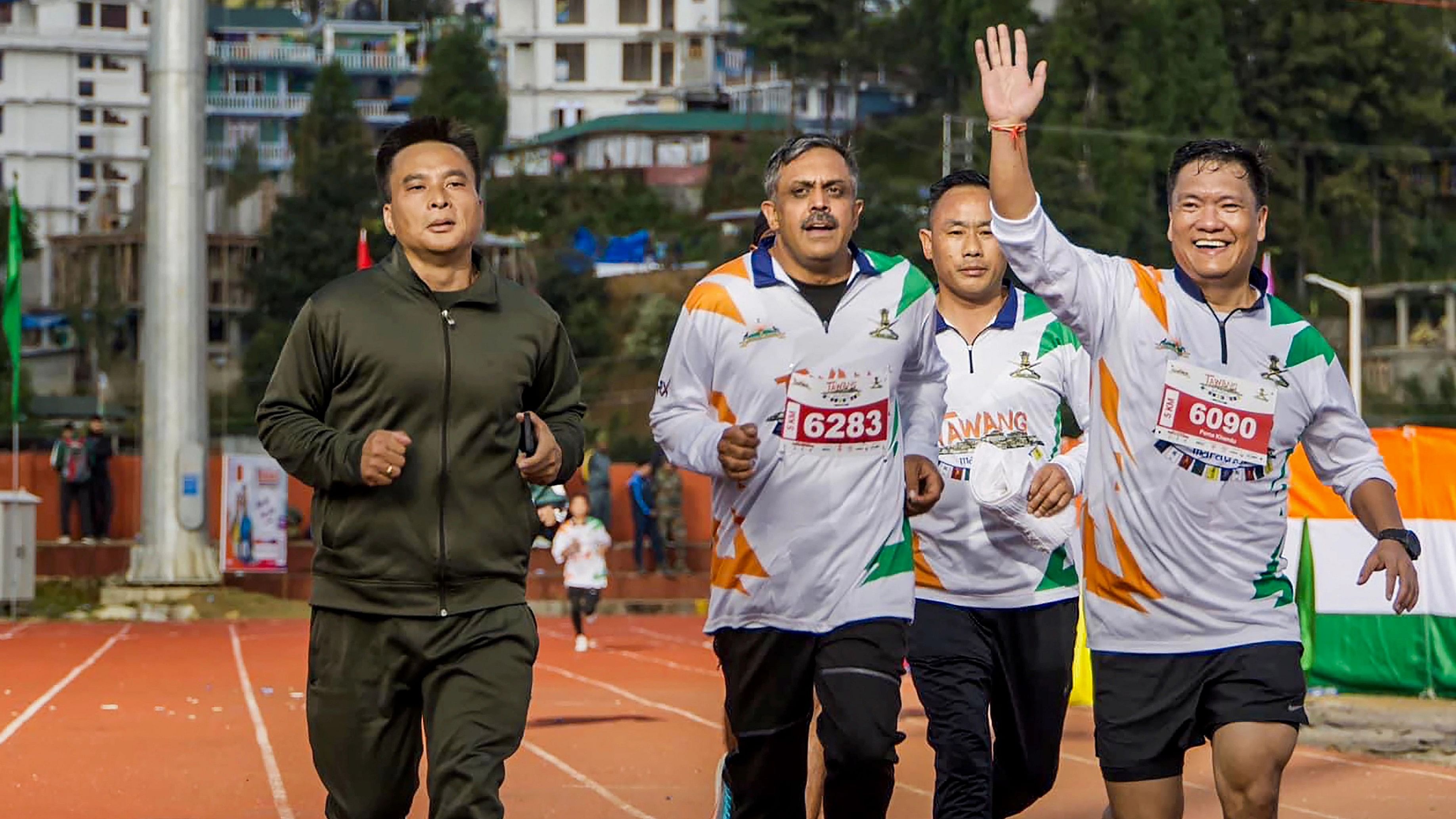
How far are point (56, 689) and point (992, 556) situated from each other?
37.9 ft

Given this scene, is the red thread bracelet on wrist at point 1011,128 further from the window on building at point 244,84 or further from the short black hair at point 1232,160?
the window on building at point 244,84

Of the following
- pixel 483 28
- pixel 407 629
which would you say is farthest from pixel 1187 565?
pixel 483 28

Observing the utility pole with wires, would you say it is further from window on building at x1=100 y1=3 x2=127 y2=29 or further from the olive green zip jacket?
window on building at x1=100 y1=3 x2=127 y2=29

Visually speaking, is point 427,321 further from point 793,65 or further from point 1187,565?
point 793,65

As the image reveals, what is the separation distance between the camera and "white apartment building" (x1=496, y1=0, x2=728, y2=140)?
12012 centimetres

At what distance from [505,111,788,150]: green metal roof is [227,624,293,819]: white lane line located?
277 ft

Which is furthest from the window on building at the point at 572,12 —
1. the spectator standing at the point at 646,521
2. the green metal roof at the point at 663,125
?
the spectator standing at the point at 646,521

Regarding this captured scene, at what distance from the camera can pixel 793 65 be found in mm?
97938

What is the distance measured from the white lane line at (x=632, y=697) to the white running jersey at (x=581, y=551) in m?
1.48

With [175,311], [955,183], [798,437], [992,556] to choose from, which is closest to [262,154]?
[175,311]

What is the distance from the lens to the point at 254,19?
130 meters

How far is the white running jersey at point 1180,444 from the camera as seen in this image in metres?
6.45

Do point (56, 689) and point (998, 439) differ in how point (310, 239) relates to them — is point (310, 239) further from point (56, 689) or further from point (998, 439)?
point (998, 439)

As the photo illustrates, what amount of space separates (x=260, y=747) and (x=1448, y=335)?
64.5 metres
